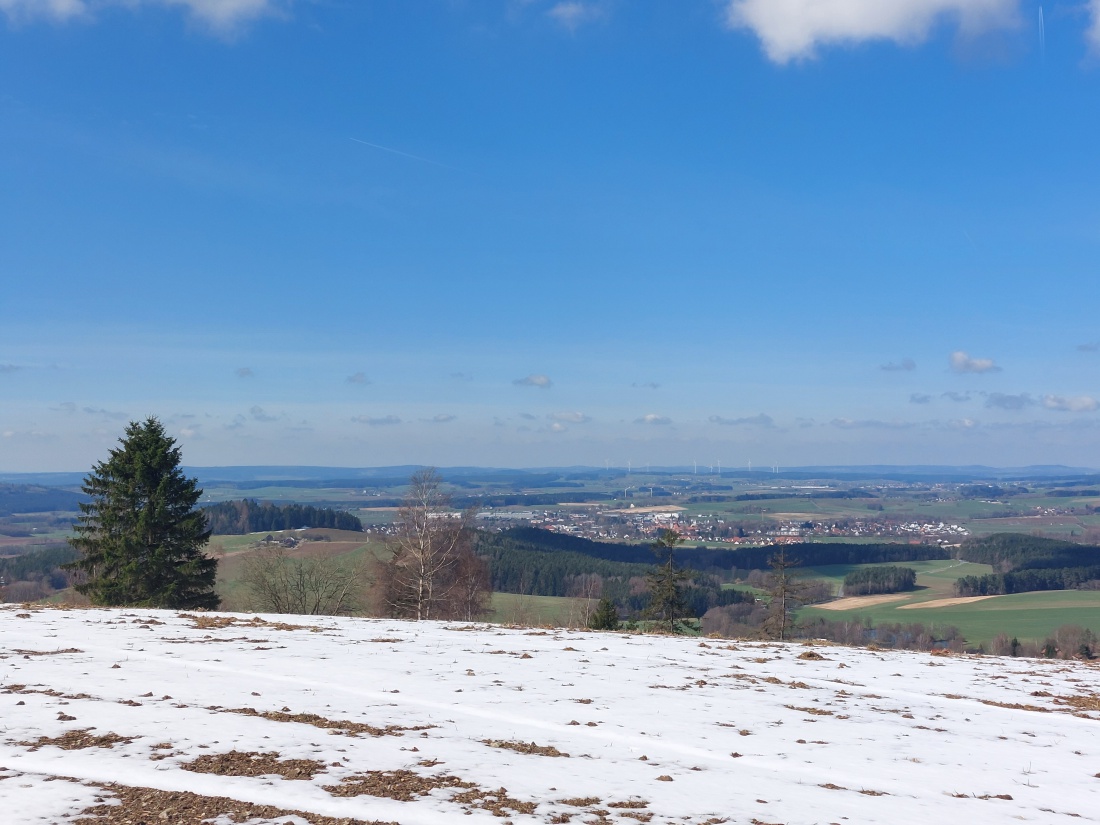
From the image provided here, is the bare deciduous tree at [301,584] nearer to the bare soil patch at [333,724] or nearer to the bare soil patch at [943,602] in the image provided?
the bare soil patch at [333,724]

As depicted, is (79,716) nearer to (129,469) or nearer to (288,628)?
(288,628)

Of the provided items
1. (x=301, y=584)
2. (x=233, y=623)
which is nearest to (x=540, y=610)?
(x=301, y=584)

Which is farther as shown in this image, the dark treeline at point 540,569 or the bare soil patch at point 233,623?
the dark treeline at point 540,569

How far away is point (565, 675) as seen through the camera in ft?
50.3

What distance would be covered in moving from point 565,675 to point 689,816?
7.46 metres

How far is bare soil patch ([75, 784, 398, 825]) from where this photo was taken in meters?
7.40

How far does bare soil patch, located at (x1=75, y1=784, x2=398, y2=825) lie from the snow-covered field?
29mm

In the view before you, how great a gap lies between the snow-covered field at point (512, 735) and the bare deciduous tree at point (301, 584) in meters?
27.6

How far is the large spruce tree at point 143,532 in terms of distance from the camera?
117 feet

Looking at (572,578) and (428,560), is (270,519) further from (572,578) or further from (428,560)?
(428,560)

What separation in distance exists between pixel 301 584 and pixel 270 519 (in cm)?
8186

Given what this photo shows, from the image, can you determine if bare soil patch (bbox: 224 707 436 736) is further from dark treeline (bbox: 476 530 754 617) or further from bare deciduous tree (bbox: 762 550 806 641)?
dark treeline (bbox: 476 530 754 617)

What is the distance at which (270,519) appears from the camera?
123m

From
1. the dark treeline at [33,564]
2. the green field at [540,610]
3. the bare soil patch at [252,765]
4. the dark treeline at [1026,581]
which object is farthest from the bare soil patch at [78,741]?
the dark treeline at [1026,581]
